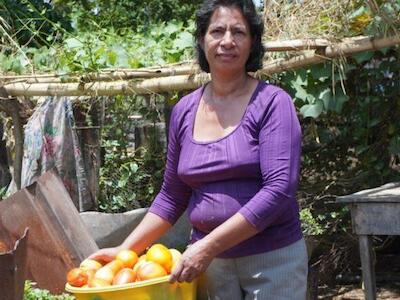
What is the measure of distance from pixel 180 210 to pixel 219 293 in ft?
1.09

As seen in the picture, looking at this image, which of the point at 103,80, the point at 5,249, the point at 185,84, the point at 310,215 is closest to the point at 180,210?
the point at 5,249

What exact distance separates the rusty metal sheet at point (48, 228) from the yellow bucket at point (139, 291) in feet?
3.95

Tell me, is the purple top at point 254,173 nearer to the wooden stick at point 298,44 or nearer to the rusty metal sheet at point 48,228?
the rusty metal sheet at point 48,228

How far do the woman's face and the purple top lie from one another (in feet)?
0.35

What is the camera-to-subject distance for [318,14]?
4.45 m

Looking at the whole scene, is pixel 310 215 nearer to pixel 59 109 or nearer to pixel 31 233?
pixel 59 109

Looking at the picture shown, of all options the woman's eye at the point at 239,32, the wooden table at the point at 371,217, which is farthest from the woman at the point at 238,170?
the wooden table at the point at 371,217

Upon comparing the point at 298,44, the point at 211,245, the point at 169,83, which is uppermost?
the point at 298,44

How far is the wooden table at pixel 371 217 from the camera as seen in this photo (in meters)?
3.98

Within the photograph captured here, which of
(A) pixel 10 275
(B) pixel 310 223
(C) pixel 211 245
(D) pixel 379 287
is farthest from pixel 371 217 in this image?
(A) pixel 10 275

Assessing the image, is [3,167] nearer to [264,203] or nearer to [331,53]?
[331,53]

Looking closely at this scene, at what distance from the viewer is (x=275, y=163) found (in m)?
2.26

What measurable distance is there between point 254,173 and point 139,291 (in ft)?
1.53

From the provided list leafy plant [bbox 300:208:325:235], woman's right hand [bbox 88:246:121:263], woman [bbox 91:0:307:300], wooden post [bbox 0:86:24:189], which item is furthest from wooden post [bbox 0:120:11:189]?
woman [bbox 91:0:307:300]
